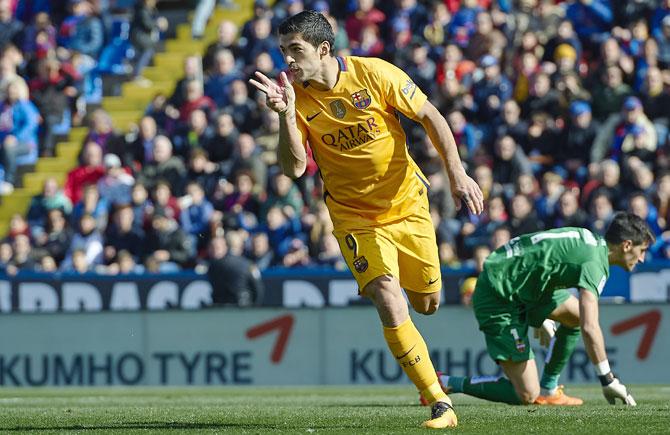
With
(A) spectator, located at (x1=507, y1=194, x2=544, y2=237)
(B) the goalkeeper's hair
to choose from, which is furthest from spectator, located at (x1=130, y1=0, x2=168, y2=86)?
(B) the goalkeeper's hair

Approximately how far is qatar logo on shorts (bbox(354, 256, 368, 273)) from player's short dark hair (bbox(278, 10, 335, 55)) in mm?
1390

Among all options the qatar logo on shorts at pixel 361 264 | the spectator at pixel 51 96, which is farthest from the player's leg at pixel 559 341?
the spectator at pixel 51 96

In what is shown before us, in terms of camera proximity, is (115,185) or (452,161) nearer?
(452,161)

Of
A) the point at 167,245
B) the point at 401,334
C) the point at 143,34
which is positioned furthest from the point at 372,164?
the point at 143,34

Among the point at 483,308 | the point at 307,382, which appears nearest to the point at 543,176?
the point at 307,382

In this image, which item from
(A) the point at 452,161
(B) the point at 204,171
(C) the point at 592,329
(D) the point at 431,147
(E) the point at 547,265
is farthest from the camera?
(B) the point at 204,171

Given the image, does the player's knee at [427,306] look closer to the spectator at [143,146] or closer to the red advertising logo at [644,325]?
the red advertising logo at [644,325]

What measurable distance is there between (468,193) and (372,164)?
107 cm

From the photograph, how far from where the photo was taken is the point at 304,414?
34.0ft

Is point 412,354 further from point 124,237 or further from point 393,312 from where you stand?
point 124,237

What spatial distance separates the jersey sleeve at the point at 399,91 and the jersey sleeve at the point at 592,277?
2.13 meters

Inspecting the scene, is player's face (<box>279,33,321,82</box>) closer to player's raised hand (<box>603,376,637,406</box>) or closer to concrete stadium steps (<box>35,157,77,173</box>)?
player's raised hand (<box>603,376,637,406</box>)

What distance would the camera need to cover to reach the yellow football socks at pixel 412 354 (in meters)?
8.98

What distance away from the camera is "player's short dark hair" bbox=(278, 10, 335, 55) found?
897cm
